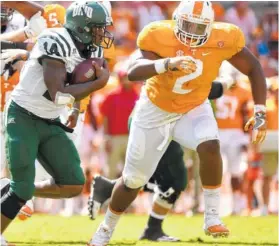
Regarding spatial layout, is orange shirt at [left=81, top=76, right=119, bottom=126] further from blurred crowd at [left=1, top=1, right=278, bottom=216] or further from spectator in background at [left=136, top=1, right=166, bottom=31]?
spectator in background at [left=136, top=1, right=166, bottom=31]

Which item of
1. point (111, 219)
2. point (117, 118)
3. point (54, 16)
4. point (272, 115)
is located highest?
point (54, 16)

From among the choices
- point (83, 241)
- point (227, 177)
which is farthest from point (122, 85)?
point (83, 241)

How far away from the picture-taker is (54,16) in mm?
8297

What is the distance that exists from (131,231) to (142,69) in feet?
9.72

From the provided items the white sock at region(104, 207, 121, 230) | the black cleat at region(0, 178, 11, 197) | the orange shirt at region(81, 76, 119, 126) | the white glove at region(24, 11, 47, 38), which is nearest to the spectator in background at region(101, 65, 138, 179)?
the orange shirt at region(81, 76, 119, 126)

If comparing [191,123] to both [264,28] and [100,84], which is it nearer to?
[100,84]

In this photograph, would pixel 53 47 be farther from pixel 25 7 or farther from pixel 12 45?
pixel 25 7

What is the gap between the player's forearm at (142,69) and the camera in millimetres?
6316

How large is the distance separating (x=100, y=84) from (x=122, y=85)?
5.09 metres

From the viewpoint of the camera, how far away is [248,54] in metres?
6.88

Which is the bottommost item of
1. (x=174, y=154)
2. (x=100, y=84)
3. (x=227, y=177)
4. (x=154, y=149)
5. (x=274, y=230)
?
(x=227, y=177)

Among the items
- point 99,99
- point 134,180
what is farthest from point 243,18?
point 134,180

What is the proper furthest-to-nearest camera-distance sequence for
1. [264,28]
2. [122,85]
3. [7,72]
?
1. [264,28]
2. [122,85]
3. [7,72]

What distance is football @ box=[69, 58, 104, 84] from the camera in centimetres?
622
